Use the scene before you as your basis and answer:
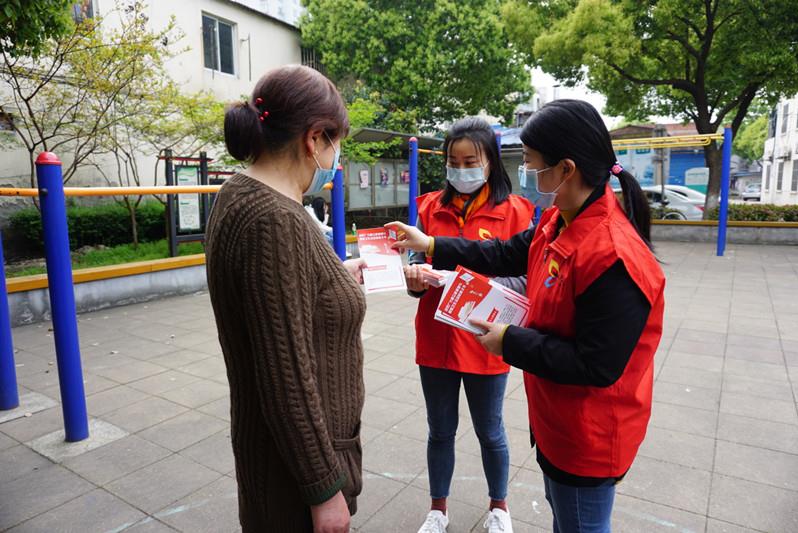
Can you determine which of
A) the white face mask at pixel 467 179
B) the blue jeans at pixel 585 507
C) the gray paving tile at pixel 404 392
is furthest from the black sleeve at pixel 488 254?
the gray paving tile at pixel 404 392

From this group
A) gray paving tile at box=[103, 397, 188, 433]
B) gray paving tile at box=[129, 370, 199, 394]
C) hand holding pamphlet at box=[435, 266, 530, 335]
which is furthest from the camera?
gray paving tile at box=[129, 370, 199, 394]

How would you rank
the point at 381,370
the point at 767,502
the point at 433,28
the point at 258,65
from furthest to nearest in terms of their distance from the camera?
the point at 433,28 < the point at 258,65 < the point at 381,370 < the point at 767,502

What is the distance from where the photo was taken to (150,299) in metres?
6.91

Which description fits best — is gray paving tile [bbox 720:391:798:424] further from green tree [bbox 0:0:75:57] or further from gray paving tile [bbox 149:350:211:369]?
green tree [bbox 0:0:75:57]

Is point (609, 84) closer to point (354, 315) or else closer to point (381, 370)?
point (381, 370)

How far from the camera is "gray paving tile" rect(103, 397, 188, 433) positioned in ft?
11.0

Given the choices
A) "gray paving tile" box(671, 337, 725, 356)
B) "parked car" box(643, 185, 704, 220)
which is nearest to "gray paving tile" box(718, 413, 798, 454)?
"gray paving tile" box(671, 337, 725, 356)

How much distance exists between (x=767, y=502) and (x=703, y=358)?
227cm

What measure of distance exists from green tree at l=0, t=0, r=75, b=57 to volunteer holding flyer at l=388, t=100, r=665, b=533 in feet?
11.7

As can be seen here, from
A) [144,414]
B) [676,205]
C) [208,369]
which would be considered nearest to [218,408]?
[144,414]

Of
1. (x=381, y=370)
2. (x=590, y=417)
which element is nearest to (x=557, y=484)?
(x=590, y=417)

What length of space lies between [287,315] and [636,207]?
0.99 meters

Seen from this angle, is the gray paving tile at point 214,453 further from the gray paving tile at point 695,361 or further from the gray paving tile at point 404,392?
the gray paving tile at point 695,361

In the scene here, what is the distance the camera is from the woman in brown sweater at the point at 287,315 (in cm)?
108
